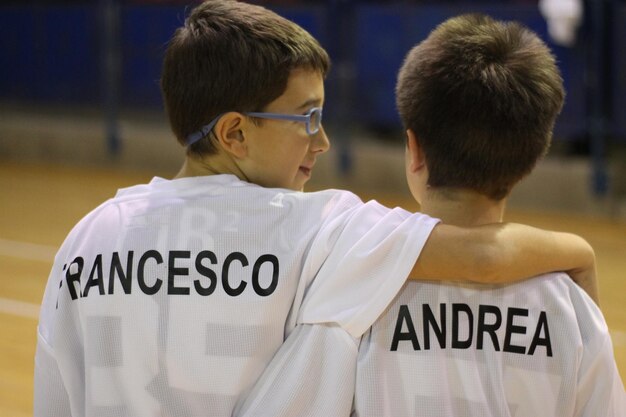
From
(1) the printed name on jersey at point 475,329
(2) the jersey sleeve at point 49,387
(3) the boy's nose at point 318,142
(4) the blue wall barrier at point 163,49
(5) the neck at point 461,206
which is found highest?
(3) the boy's nose at point 318,142

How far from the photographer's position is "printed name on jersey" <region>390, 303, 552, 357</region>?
171 cm

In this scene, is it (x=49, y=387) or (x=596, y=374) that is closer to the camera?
(x=596, y=374)

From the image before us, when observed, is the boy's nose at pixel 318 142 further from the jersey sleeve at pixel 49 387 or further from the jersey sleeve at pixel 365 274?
the jersey sleeve at pixel 49 387

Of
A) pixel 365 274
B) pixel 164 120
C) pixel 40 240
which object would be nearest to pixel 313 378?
pixel 365 274

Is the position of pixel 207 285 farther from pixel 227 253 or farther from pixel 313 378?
pixel 313 378

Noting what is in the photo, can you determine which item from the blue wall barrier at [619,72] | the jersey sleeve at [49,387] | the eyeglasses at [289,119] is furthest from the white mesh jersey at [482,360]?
the blue wall barrier at [619,72]

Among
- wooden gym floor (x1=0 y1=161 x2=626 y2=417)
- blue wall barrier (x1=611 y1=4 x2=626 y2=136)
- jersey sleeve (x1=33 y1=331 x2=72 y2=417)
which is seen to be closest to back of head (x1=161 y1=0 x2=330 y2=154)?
jersey sleeve (x1=33 y1=331 x2=72 y2=417)

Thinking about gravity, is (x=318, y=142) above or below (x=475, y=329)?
above

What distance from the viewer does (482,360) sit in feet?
5.60

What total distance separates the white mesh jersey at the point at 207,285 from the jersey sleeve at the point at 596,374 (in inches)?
11.7

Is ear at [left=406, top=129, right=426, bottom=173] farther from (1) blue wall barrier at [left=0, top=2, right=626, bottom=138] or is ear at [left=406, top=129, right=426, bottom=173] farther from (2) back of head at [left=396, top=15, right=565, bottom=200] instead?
(1) blue wall barrier at [left=0, top=2, right=626, bottom=138]

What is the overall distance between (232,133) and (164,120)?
8.42 meters

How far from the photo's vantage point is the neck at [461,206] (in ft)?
5.76

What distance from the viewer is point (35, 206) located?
26.5ft
